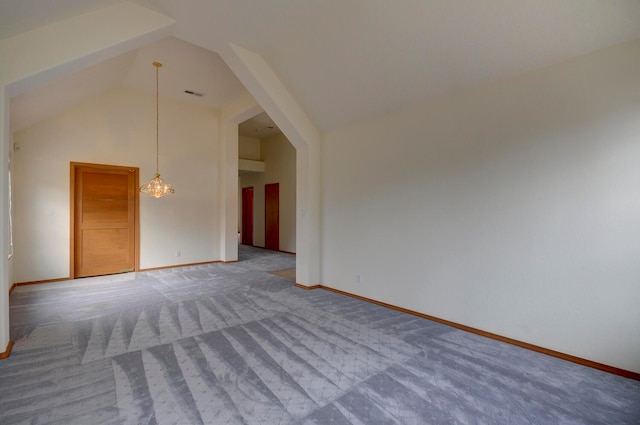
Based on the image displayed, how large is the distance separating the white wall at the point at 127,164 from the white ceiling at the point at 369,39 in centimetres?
71

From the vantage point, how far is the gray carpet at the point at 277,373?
5.97ft

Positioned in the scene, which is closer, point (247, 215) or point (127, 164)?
point (127, 164)

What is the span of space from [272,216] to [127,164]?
14.6 feet

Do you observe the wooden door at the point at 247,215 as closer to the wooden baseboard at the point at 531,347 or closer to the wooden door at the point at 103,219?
the wooden door at the point at 103,219

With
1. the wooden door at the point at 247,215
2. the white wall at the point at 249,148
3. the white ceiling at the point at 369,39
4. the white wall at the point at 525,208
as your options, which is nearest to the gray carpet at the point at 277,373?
the white wall at the point at 525,208

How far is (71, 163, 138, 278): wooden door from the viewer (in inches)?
210

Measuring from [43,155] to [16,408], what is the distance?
4771 millimetres

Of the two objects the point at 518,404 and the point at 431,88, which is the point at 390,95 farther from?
the point at 518,404

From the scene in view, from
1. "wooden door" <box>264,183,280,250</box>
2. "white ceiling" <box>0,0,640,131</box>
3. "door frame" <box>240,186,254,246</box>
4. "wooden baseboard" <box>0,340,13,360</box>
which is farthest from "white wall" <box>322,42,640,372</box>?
"door frame" <box>240,186,254,246</box>

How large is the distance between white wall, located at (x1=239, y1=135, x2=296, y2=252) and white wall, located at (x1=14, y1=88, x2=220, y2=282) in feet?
7.40

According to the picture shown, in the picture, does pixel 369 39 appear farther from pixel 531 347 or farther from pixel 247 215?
pixel 247 215

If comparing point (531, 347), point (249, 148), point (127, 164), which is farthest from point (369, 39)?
point (249, 148)

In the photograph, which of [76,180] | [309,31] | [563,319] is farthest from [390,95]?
[76,180]

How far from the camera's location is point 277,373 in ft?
7.39
